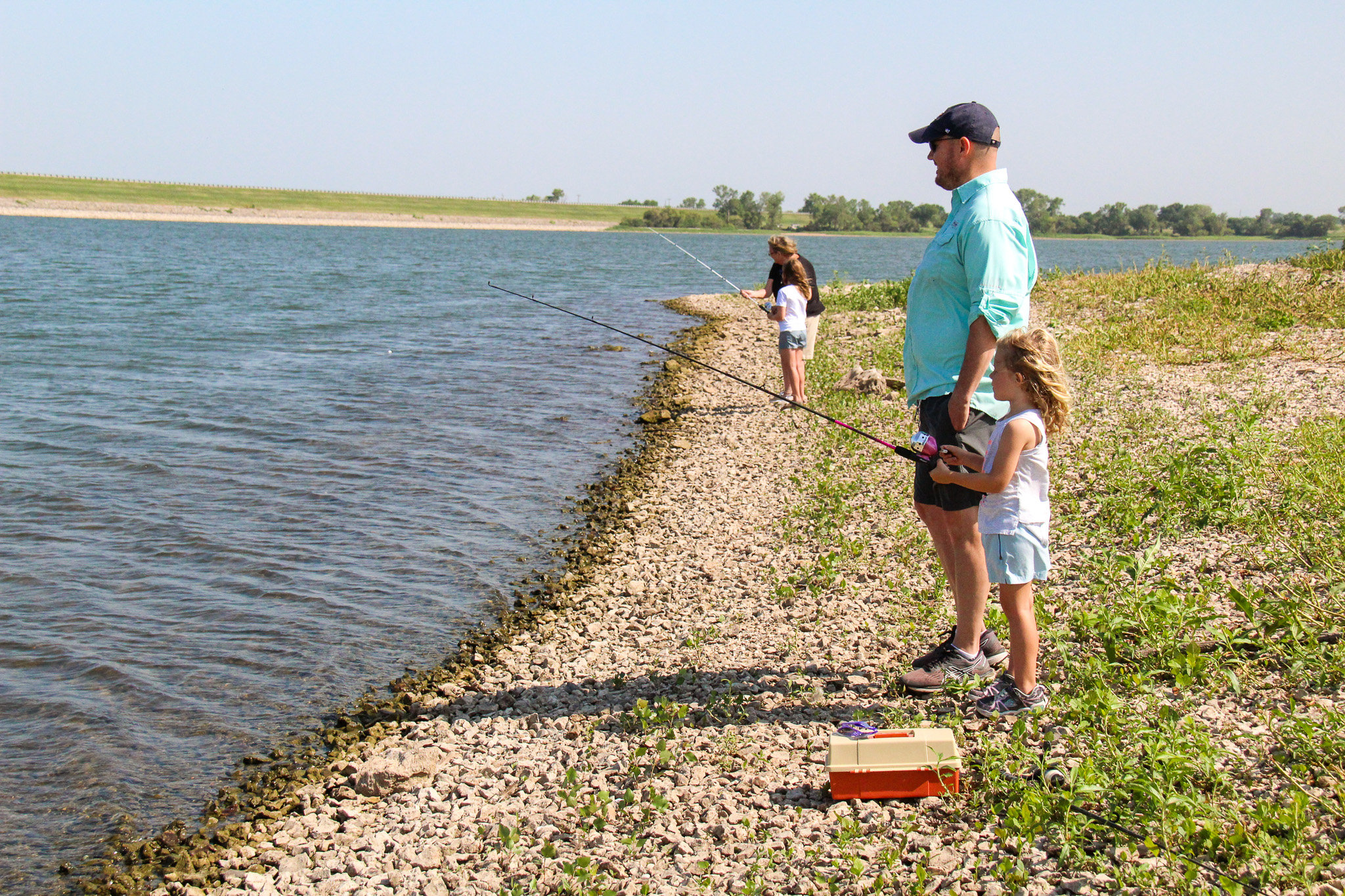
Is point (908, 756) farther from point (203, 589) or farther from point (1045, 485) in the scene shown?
point (203, 589)

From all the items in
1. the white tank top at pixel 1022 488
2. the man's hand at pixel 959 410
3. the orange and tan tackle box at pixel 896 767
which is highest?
the man's hand at pixel 959 410

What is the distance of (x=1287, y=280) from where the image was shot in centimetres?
1429

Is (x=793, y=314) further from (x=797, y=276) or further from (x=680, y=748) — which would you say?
(x=680, y=748)

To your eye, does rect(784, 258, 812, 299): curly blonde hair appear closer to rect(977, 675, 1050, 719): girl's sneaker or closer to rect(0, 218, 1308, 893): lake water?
rect(0, 218, 1308, 893): lake water

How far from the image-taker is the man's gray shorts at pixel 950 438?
406 cm

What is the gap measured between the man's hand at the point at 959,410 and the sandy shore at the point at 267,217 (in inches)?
4559

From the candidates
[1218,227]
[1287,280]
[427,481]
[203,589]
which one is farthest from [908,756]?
[1218,227]

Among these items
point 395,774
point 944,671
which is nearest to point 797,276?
point 944,671

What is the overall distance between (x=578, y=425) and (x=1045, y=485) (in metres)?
9.53

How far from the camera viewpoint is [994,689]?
421 cm

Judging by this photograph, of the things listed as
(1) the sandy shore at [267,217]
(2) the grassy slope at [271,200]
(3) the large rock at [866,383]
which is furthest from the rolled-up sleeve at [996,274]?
(2) the grassy slope at [271,200]

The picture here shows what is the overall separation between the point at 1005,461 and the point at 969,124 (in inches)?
56.2

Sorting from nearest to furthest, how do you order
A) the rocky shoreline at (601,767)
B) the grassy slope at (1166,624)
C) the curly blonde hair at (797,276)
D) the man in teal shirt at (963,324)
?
the grassy slope at (1166,624) → the rocky shoreline at (601,767) → the man in teal shirt at (963,324) → the curly blonde hair at (797,276)

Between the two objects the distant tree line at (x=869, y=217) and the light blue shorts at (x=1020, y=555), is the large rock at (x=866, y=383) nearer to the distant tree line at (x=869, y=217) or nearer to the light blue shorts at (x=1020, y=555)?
the light blue shorts at (x=1020, y=555)
